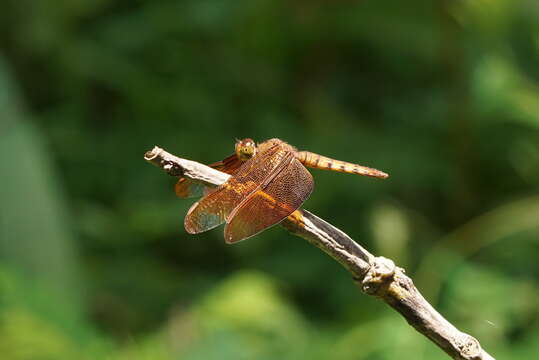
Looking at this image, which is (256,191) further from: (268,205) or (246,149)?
(246,149)

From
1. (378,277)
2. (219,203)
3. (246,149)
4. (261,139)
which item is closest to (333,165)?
(246,149)

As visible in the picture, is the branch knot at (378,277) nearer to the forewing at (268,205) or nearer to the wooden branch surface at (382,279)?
the wooden branch surface at (382,279)

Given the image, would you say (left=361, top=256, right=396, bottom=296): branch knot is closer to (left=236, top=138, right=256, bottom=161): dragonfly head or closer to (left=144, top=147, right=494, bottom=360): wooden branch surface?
(left=144, top=147, right=494, bottom=360): wooden branch surface

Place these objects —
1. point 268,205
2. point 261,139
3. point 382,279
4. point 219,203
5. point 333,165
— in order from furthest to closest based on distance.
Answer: point 261,139 → point 333,165 → point 219,203 → point 268,205 → point 382,279

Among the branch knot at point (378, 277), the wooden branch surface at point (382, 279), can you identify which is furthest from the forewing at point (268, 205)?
the branch knot at point (378, 277)

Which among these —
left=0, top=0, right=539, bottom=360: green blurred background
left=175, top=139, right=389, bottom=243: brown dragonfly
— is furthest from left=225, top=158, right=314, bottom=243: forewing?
left=0, top=0, right=539, bottom=360: green blurred background

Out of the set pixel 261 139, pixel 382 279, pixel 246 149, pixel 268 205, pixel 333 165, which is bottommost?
pixel 382 279

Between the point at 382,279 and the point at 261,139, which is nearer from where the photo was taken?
the point at 382,279
